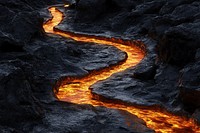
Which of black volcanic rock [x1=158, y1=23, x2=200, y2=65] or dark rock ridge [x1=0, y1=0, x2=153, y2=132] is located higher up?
black volcanic rock [x1=158, y1=23, x2=200, y2=65]

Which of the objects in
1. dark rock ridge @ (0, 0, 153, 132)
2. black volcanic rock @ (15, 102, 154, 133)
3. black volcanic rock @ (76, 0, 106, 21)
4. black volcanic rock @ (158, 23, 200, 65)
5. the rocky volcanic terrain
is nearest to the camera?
dark rock ridge @ (0, 0, 153, 132)

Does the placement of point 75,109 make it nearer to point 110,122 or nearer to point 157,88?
point 110,122

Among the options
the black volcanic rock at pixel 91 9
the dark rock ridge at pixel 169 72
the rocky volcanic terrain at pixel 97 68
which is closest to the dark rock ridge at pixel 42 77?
the rocky volcanic terrain at pixel 97 68

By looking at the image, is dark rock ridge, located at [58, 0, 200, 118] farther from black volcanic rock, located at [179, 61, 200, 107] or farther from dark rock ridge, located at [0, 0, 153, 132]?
dark rock ridge, located at [0, 0, 153, 132]

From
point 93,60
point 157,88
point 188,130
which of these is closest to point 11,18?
point 93,60

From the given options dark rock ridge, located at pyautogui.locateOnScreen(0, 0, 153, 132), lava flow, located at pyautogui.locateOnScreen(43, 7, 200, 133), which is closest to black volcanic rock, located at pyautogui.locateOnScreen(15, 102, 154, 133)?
dark rock ridge, located at pyautogui.locateOnScreen(0, 0, 153, 132)

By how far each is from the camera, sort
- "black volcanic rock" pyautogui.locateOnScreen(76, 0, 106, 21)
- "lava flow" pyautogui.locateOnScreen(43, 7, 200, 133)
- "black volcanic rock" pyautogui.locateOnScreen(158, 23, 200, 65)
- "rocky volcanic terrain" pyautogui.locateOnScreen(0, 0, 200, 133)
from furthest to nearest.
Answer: "black volcanic rock" pyautogui.locateOnScreen(76, 0, 106, 21), "black volcanic rock" pyautogui.locateOnScreen(158, 23, 200, 65), "lava flow" pyautogui.locateOnScreen(43, 7, 200, 133), "rocky volcanic terrain" pyautogui.locateOnScreen(0, 0, 200, 133)

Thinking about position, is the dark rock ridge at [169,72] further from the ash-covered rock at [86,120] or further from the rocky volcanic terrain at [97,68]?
the ash-covered rock at [86,120]

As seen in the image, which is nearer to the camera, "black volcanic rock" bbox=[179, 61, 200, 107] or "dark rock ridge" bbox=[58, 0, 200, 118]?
"black volcanic rock" bbox=[179, 61, 200, 107]

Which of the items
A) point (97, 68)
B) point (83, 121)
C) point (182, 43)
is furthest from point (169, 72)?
point (83, 121)
